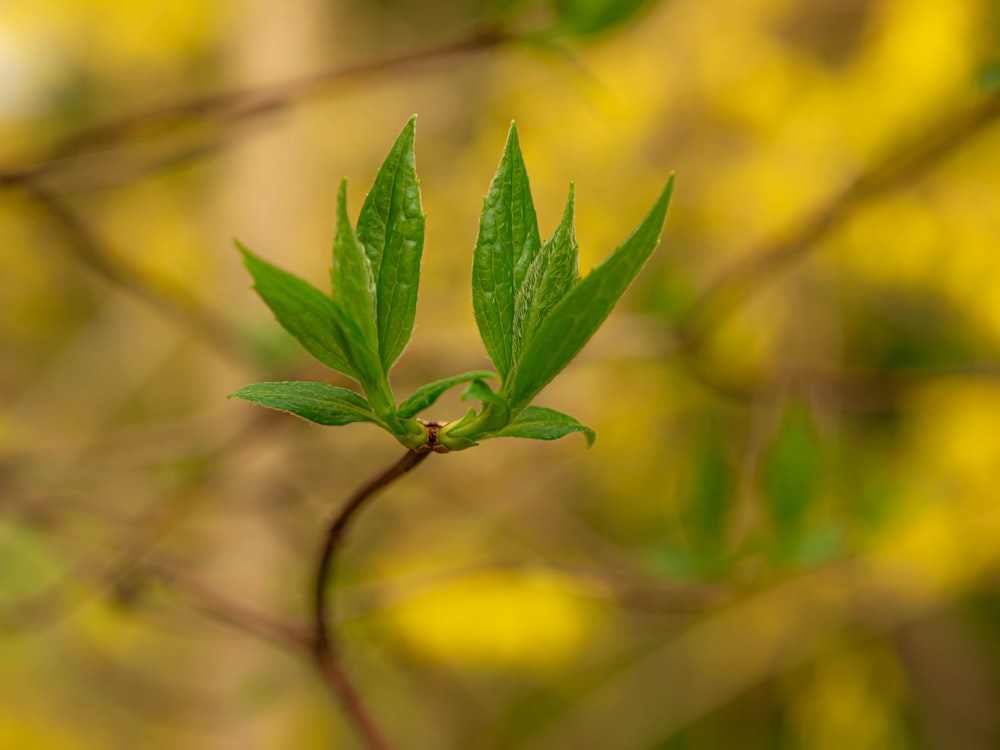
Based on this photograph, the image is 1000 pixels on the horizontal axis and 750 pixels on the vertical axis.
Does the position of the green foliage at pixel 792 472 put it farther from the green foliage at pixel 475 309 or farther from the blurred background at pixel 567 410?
the green foliage at pixel 475 309

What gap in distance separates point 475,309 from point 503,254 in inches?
0.6

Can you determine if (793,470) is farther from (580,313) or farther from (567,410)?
(567,410)

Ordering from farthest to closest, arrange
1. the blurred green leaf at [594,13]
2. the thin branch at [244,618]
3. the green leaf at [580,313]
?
the blurred green leaf at [594,13], the thin branch at [244,618], the green leaf at [580,313]

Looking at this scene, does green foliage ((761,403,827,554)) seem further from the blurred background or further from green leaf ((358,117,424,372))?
green leaf ((358,117,424,372))

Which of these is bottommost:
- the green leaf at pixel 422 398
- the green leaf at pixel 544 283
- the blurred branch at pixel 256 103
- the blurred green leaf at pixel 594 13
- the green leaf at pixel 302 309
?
the green leaf at pixel 422 398

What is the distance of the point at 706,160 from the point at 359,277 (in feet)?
4.43

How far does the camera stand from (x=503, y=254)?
21 cm

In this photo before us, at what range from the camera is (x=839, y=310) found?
5.45 ft

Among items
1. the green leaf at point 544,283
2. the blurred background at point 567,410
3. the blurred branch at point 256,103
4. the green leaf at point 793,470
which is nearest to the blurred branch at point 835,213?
the blurred background at point 567,410

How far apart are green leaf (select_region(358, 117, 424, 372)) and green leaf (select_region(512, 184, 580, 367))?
0.03 meters

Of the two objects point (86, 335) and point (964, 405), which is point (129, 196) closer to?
point (86, 335)

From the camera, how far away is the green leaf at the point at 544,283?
0.20m

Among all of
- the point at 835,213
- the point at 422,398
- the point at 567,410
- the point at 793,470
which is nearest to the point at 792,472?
the point at 793,470

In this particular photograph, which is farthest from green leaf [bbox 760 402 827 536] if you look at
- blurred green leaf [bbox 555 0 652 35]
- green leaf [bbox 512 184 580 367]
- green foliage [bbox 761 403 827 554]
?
green leaf [bbox 512 184 580 367]
